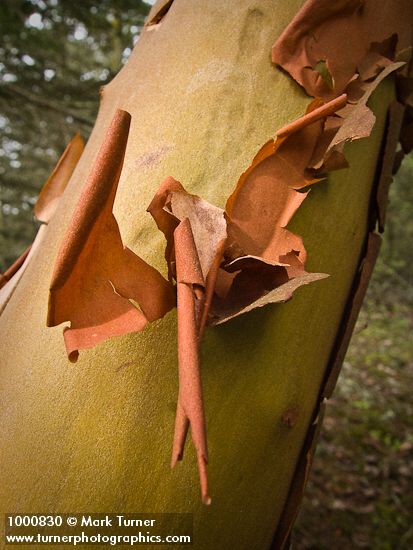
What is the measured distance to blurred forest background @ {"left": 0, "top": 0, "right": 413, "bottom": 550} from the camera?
1758mm

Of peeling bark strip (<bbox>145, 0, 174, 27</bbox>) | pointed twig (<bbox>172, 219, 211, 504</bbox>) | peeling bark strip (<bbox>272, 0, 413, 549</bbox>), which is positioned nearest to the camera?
pointed twig (<bbox>172, 219, 211, 504</bbox>)

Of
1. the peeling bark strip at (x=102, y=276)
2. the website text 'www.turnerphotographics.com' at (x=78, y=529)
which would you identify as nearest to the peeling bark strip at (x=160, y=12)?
the peeling bark strip at (x=102, y=276)

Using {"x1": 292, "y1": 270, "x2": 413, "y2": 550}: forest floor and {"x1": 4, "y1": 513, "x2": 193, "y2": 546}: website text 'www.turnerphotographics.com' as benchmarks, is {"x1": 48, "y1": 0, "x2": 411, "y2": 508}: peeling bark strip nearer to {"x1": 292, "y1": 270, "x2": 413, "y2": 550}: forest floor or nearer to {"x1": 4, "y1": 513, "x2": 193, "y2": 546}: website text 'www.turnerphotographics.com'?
{"x1": 4, "y1": 513, "x2": 193, "y2": 546}: website text 'www.turnerphotographics.com'

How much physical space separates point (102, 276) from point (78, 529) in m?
0.21

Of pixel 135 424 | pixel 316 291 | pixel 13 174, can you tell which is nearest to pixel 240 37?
pixel 316 291

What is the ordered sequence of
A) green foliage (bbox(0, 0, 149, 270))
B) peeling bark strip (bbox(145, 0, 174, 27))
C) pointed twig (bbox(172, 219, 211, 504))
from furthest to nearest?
green foliage (bbox(0, 0, 149, 270))
peeling bark strip (bbox(145, 0, 174, 27))
pointed twig (bbox(172, 219, 211, 504))

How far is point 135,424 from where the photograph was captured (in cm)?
40

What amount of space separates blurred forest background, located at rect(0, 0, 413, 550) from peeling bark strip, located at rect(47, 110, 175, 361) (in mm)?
1643

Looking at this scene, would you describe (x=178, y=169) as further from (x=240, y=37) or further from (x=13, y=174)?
(x=13, y=174)

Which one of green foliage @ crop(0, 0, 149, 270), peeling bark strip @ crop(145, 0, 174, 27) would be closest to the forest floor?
peeling bark strip @ crop(145, 0, 174, 27)

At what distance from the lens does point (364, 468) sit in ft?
7.07

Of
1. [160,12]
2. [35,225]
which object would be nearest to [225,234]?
[160,12]

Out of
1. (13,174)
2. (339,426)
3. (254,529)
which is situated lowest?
(339,426)

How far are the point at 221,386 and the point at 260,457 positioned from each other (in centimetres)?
9
